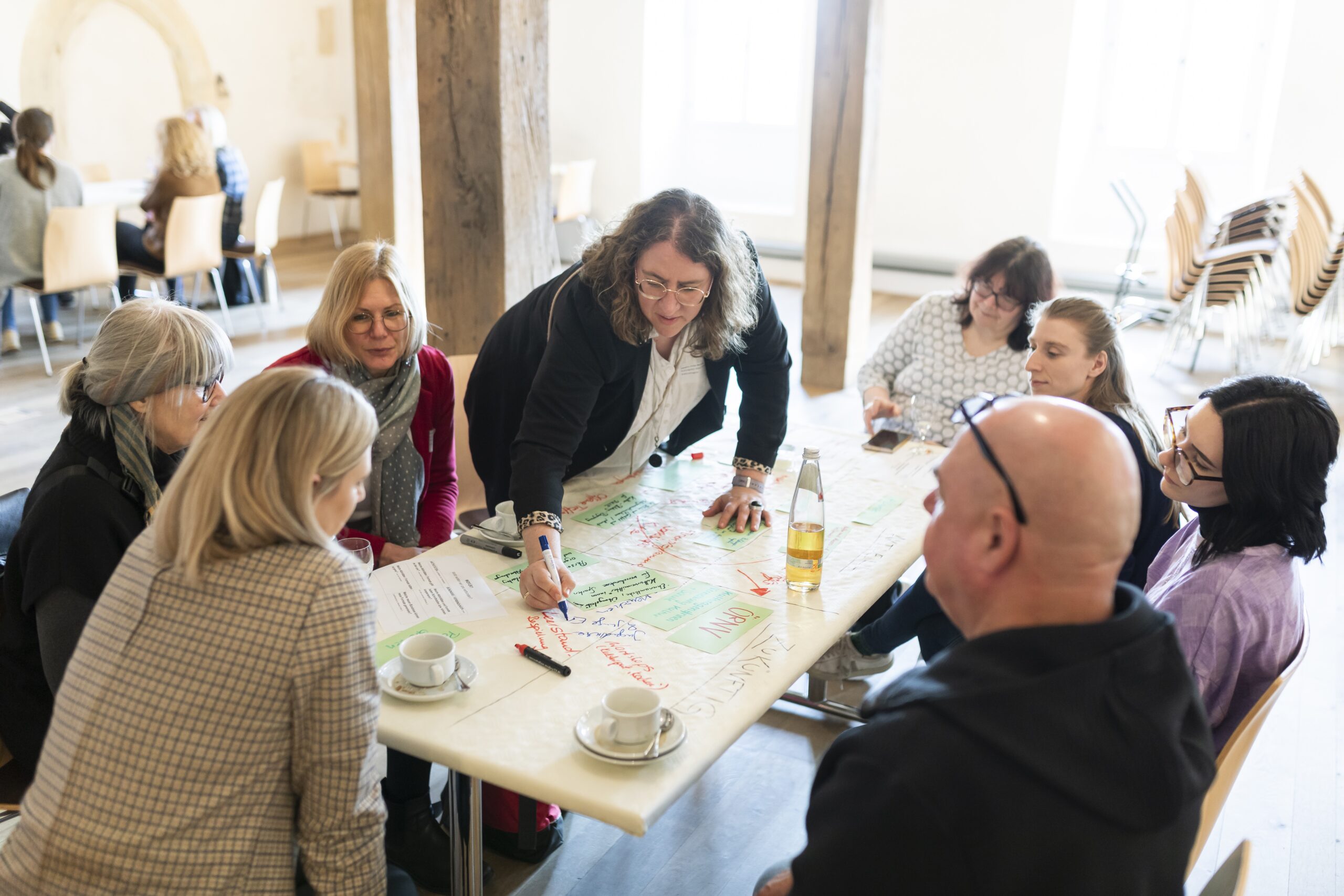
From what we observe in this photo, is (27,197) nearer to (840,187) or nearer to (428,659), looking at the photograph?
(840,187)

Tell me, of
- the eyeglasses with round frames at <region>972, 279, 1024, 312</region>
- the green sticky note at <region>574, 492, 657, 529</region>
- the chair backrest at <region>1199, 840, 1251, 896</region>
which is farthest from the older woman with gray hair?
the eyeglasses with round frames at <region>972, 279, 1024, 312</region>

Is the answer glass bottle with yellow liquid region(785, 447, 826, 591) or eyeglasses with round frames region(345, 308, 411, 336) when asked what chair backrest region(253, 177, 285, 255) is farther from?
glass bottle with yellow liquid region(785, 447, 826, 591)

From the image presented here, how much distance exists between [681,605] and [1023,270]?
5.46ft

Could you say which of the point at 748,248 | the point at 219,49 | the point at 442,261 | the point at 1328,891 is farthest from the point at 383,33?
the point at 1328,891

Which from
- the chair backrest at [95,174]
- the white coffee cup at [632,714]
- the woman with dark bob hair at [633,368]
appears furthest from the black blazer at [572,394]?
the chair backrest at [95,174]

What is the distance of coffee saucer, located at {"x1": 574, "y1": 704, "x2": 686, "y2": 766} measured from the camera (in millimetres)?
1401

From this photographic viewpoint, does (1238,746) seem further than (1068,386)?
No

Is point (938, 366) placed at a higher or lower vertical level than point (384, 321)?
lower

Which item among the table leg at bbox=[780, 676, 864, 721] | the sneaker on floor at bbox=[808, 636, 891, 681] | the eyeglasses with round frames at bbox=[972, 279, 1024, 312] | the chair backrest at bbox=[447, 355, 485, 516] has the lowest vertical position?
the table leg at bbox=[780, 676, 864, 721]

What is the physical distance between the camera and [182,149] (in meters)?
6.10

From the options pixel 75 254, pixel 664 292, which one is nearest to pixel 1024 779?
pixel 664 292

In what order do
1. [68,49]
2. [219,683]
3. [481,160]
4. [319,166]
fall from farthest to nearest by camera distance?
[319,166] → [68,49] → [481,160] → [219,683]

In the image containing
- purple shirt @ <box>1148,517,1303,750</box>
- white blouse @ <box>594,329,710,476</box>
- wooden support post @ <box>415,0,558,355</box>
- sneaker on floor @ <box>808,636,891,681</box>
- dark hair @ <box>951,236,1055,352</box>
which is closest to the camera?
purple shirt @ <box>1148,517,1303,750</box>

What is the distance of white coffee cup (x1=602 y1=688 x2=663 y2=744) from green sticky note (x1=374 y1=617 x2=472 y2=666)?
Answer: 367 mm
